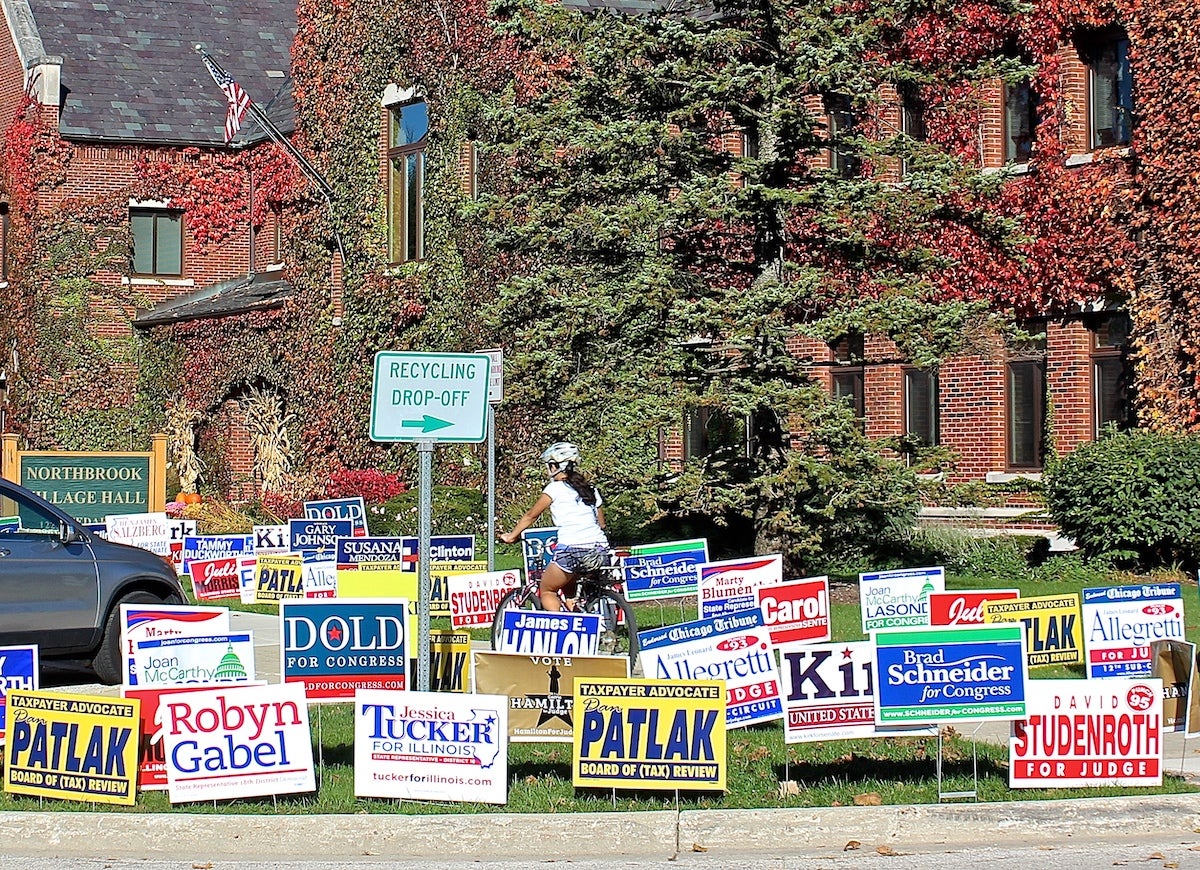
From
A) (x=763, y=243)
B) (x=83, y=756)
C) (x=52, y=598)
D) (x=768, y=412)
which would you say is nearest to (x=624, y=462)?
(x=768, y=412)

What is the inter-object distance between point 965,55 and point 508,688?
565 inches

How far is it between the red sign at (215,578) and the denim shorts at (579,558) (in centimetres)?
678

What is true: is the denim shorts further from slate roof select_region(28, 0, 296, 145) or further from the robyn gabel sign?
slate roof select_region(28, 0, 296, 145)

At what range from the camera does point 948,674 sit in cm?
914

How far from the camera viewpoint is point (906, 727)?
929 cm

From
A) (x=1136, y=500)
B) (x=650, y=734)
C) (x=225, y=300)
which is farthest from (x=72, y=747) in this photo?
(x=225, y=300)

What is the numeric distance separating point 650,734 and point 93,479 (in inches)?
584

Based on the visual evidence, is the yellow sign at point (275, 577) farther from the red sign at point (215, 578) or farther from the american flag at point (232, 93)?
the american flag at point (232, 93)

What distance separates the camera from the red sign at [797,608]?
40.5 feet

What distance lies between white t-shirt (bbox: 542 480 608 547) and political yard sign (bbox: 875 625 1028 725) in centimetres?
485

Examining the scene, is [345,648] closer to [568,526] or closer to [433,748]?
[433,748]

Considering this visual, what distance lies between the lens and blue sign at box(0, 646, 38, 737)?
32.1 ft

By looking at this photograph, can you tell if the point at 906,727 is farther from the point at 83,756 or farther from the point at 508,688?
the point at 83,756

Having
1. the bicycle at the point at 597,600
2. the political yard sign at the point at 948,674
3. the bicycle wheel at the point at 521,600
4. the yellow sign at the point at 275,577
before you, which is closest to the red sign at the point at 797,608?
the bicycle at the point at 597,600
